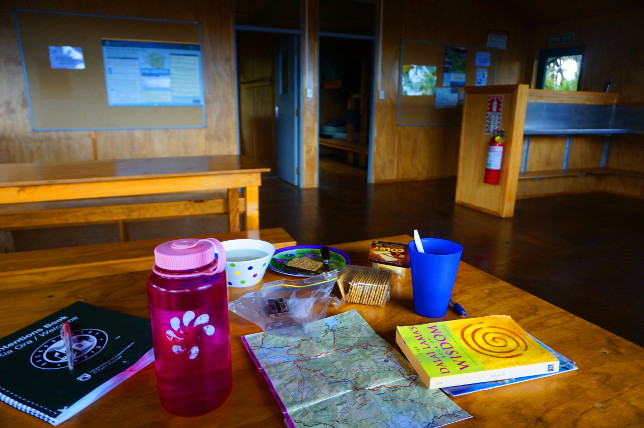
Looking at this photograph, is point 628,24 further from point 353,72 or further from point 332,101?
point 332,101

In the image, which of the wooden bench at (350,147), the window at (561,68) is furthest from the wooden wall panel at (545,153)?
the wooden bench at (350,147)

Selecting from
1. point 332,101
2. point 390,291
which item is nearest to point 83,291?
point 390,291

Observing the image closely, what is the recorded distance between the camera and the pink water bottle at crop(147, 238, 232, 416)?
1.70 feet

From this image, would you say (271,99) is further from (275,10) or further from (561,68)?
(561,68)

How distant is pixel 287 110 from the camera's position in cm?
573

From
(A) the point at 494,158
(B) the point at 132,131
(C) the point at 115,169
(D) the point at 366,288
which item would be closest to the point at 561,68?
(A) the point at 494,158

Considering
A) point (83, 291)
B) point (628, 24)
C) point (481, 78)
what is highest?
point (628, 24)

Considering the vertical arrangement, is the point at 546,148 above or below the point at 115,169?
below

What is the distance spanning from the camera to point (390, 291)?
94 cm

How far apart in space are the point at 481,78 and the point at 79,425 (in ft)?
22.7

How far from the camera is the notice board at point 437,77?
5.91 meters

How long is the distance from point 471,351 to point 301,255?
566 millimetres

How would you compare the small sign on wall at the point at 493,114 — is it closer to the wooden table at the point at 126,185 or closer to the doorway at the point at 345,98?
the doorway at the point at 345,98

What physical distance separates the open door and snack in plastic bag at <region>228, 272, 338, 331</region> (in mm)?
4752
